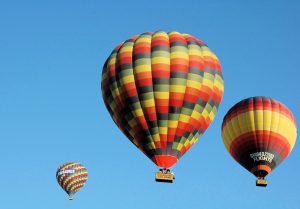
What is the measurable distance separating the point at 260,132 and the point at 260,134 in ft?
0.44

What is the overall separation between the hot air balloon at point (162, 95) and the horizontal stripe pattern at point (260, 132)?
16.6ft

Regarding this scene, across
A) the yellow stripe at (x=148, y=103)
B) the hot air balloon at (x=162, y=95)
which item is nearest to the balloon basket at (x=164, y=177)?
the hot air balloon at (x=162, y=95)

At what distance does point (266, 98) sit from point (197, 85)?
8685mm

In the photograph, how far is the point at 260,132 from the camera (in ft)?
141

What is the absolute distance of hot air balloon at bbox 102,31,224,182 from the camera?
122ft

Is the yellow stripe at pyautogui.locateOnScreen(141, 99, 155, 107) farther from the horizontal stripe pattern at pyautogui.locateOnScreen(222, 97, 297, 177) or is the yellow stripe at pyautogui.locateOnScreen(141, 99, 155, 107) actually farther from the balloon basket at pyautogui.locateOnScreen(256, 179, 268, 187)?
the balloon basket at pyautogui.locateOnScreen(256, 179, 268, 187)

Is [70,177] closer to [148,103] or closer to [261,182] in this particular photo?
[261,182]

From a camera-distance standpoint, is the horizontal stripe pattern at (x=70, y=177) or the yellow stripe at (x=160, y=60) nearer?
the yellow stripe at (x=160, y=60)

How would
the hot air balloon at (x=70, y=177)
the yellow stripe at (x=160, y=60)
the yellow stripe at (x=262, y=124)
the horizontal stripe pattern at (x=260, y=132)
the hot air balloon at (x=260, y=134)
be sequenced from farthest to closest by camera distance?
1. the hot air balloon at (x=70, y=177)
2. the yellow stripe at (x=262, y=124)
3. the horizontal stripe pattern at (x=260, y=132)
4. the hot air balloon at (x=260, y=134)
5. the yellow stripe at (x=160, y=60)

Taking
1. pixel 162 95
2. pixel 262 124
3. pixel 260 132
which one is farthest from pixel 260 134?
pixel 162 95

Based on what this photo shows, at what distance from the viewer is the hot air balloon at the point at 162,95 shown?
122ft

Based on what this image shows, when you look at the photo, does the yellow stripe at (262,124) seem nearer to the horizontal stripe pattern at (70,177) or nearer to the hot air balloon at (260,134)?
the hot air balloon at (260,134)

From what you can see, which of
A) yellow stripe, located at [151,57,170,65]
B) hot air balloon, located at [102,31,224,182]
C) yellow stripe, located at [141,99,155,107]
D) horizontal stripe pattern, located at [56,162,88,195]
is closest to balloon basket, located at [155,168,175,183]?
hot air balloon, located at [102,31,224,182]

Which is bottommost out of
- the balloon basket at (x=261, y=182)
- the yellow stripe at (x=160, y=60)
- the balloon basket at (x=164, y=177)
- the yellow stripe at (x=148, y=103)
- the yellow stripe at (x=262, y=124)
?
the balloon basket at (x=164, y=177)
